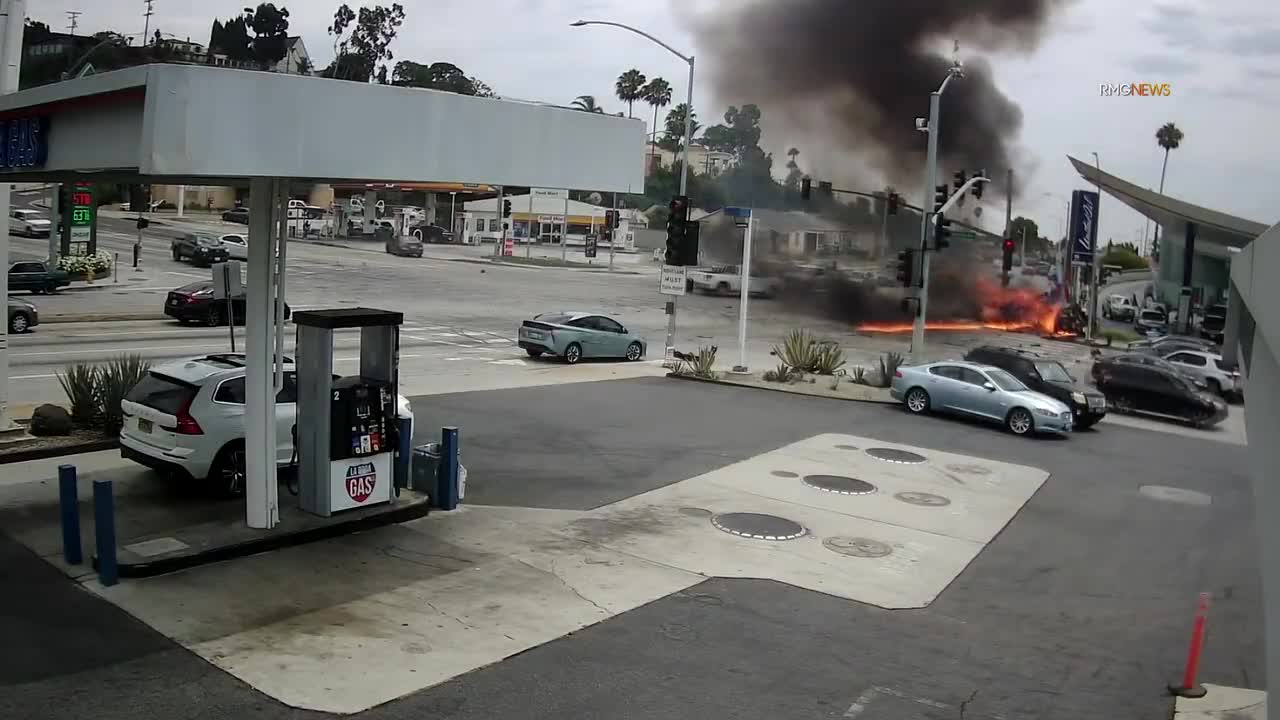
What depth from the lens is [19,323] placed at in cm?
2530

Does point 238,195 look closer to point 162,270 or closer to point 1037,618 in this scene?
point 162,270

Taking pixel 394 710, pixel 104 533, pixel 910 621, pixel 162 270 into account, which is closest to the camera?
pixel 394 710

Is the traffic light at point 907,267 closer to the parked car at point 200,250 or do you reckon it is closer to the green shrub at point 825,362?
the green shrub at point 825,362

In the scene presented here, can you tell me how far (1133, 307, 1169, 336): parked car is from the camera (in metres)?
60.8

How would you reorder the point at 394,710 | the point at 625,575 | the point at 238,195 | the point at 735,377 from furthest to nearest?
1. the point at 238,195
2. the point at 735,377
3. the point at 625,575
4. the point at 394,710

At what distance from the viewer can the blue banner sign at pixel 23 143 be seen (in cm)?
944

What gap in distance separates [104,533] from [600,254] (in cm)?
7615

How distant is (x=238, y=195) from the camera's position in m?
75.4

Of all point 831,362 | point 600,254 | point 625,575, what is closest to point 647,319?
point 831,362

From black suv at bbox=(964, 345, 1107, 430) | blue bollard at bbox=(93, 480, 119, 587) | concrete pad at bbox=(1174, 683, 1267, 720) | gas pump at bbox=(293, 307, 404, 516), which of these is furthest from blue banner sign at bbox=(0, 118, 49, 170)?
black suv at bbox=(964, 345, 1107, 430)

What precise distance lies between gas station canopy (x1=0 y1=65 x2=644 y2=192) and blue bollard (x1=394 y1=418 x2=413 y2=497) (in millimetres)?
3704

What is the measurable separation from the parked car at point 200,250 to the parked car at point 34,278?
9774mm

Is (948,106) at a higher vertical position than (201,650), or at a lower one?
higher

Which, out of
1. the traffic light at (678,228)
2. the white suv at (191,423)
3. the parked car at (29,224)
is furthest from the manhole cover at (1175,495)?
the parked car at (29,224)
